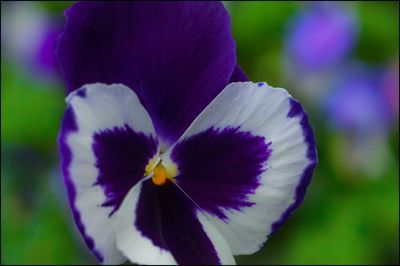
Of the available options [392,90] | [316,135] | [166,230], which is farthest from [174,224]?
[392,90]

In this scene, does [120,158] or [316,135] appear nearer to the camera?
[120,158]

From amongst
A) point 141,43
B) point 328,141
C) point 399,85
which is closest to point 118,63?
point 141,43

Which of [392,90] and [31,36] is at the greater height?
[31,36]

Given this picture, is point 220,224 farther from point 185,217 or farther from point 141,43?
point 141,43

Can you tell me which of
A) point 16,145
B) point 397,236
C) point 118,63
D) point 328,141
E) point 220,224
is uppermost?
point 118,63

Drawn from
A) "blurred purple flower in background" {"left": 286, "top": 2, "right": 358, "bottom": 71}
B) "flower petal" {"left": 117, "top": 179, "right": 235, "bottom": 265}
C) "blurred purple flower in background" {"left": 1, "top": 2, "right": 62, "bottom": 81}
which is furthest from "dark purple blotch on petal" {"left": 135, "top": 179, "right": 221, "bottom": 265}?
"blurred purple flower in background" {"left": 286, "top": 2, "right": 358, "bottom": 71}

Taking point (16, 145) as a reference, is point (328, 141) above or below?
below

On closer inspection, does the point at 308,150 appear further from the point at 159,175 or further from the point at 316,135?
the point at 316,135
